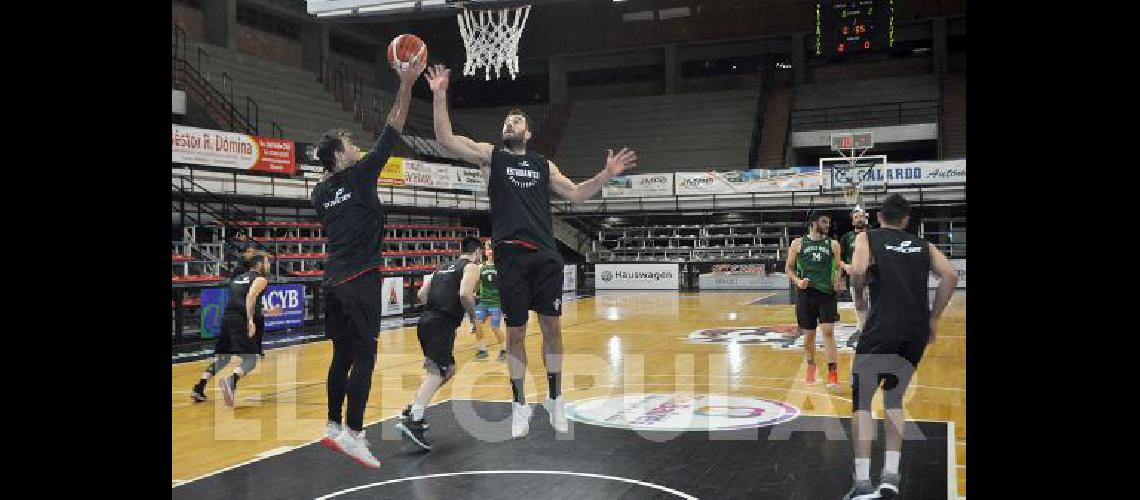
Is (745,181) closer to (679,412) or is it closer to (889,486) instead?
(679,412)

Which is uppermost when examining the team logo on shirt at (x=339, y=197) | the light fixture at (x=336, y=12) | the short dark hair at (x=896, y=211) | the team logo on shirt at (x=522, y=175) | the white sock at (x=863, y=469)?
the light fixture at (x=336, y=12)

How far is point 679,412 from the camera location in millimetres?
7770

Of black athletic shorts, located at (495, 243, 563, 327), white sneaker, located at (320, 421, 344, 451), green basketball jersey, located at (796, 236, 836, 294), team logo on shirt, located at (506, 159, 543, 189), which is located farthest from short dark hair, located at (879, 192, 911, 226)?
green basketball jersey, located at (796, 236, 836, 294)

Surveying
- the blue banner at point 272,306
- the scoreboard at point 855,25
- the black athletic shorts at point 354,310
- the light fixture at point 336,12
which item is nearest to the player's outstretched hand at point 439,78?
the black athletic shorts at point 354,310

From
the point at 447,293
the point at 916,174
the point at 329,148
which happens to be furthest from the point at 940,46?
the point at 329,148

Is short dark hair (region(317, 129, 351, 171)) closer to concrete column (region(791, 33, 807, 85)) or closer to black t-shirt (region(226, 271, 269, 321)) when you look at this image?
black t-shirt (region(226, 271, 269, 321))

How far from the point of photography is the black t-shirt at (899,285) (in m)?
4.84

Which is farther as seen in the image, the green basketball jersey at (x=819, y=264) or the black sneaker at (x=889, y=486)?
the green basketball jersey at (x=819, y=264)

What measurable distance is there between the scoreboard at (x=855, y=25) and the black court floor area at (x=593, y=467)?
43.9 feet

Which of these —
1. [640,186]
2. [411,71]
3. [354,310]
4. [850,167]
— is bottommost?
[354,310]

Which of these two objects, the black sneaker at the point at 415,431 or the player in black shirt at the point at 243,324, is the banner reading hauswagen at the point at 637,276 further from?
the black sneaker at the point at 415,431

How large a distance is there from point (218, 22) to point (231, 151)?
10.0 m

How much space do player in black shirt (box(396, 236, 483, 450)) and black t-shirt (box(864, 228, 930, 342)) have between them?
10.4 feet

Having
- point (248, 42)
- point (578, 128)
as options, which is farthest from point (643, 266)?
point (248, 42)
